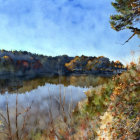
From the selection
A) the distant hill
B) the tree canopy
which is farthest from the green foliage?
the distant hill

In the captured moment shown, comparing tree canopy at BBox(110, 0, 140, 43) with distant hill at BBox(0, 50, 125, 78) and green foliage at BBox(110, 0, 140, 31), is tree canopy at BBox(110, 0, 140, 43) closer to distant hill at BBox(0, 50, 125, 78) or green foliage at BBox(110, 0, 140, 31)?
green foliage at BBox(110, 0, 140, 31)

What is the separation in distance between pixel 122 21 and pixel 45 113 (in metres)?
7.52

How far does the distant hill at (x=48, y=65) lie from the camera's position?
19.3 meters

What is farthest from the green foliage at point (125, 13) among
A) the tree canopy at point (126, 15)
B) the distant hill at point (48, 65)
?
the distant hill at point (48, 65)

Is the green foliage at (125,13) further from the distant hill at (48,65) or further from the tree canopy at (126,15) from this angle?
the distant hill at (48,65)

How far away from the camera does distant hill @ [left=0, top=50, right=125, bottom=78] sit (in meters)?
19.3

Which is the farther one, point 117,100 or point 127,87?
point 127,87

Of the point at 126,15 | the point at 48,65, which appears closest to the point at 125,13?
the point at 126,15

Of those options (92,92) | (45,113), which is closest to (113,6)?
(92,92)

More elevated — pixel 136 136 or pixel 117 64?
pixel 117 64

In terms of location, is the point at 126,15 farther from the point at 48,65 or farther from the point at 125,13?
the point at 48,65

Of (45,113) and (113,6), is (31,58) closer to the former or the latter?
(113,6)

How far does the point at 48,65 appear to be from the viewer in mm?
24062

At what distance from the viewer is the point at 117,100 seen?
3.05 m
